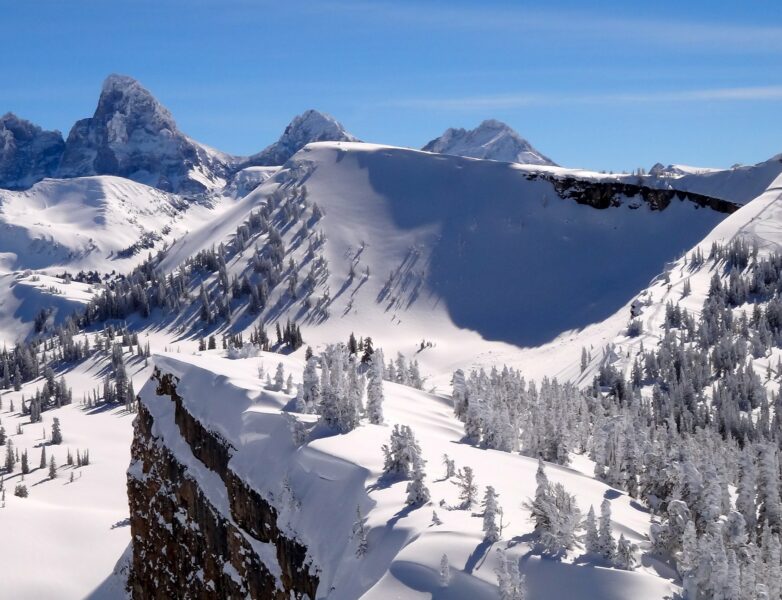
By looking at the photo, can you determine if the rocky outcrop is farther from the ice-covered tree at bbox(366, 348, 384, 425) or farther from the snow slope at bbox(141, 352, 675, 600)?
the ice-covered tree at bbox(366, 348, 384, 425)

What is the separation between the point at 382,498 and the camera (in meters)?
28.6

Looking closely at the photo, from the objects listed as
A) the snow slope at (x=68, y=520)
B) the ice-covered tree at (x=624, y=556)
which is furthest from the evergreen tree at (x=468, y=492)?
the snow slope at (x=68, y=520)

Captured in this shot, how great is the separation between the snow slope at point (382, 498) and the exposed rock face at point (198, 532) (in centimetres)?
92

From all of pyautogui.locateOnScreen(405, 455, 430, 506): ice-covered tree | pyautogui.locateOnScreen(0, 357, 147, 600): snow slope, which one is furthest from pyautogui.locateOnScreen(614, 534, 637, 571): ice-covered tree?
pyautogui.locateOnScreen(0, 357, 147, 600): snow slope

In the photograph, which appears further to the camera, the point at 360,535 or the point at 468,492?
the point at 468,492

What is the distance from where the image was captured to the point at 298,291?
156375mm

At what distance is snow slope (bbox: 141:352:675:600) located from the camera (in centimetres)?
2175

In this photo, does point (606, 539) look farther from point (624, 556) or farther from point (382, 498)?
point (382, 498)

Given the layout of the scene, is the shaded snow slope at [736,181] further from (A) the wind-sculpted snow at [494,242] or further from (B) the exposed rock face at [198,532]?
(B) the exposed rock face at [198,532]

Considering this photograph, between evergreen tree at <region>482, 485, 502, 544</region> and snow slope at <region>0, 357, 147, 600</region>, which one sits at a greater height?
evergreen tree at <region>482, 485, 502, 544</region>

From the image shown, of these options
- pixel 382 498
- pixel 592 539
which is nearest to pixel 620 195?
pixel 382 498

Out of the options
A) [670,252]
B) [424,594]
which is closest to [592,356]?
[670,252]

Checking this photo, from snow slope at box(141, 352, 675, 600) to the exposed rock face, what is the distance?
0.92 meters

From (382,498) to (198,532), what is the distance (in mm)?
20905
